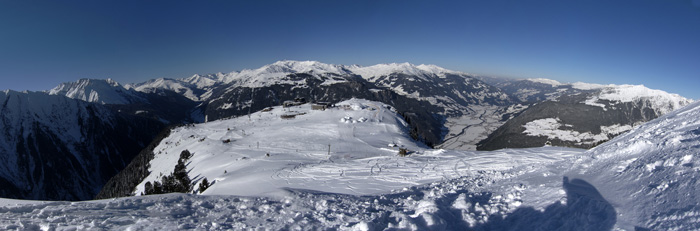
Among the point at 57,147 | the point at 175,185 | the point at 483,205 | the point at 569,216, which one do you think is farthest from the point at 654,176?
the point at 57,147

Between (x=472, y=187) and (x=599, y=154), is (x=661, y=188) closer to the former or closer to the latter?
(x=472, y=187)

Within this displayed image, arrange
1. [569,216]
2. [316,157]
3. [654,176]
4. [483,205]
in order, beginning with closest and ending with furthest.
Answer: [569,216] < [654,176] < [483,205] < [316,157]

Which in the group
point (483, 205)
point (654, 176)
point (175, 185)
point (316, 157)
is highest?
point (654, 176)

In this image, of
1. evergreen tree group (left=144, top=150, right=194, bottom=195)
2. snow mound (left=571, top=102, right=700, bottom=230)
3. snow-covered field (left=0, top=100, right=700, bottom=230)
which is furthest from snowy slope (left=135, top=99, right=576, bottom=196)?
snow mound (left=571, top=102, right=700, bottom=230)

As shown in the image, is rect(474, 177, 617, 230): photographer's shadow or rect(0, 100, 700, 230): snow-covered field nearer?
rect(474, 177, 617, 230): photographer's shadow

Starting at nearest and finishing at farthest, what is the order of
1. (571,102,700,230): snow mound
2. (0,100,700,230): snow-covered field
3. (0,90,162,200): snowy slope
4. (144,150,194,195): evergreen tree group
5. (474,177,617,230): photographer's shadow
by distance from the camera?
(571,102,700,230): snow mound, (474,177,617,230): photographer's shadow, (0,100,700,230): snow-covered field, (144,150,194,195): evergreen tree group, (0,90,162,200): snowy slope

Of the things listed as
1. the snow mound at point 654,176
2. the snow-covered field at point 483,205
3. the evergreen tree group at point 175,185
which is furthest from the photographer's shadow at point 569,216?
the evergreen tree group at point 175,185

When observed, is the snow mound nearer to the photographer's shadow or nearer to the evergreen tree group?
the photographer's shadow

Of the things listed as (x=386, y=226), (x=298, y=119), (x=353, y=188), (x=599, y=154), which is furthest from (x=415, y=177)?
(x=298, y=119)

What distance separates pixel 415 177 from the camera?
23.1 meters

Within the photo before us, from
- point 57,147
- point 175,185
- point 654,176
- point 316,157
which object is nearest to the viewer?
point 654,176

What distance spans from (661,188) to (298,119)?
293 feet

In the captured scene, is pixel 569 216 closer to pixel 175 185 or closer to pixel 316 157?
pixel 316 157

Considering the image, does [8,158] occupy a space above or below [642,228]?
below
